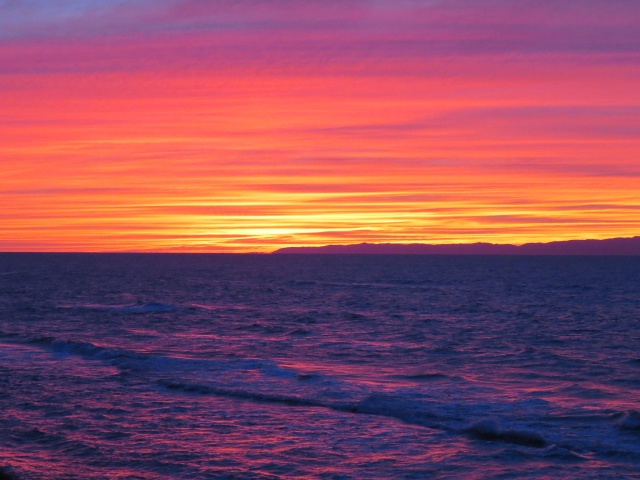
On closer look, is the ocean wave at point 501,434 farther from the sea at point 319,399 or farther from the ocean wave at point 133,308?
the ocean wave at point 133,308

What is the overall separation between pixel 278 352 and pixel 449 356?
6355 mm

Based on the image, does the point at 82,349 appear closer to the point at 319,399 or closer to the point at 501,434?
the point at 319,399

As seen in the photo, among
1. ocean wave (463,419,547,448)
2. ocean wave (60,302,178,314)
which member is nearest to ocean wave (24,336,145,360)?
ocean wave (463,419,547,448)

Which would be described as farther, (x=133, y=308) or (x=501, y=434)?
(x=133, y=308)

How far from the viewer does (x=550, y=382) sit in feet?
72.4

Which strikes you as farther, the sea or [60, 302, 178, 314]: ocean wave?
[60, 302, 178, 314]: ocean wave

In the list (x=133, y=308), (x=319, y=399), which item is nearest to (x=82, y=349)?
(x=319, y=399)

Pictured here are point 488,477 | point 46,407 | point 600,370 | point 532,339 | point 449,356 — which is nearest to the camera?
point 488,477

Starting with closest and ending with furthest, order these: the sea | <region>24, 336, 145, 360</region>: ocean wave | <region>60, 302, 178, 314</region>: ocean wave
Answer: the sea → <region>24, 336, 145, 360</region>: ocean wave → <region>60, 302, 178, 314</region>: ocean wave

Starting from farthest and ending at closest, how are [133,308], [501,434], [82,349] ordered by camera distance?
[133,308], [82,349], [501,434]

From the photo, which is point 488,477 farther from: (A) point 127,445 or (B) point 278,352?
(B) point 278,352

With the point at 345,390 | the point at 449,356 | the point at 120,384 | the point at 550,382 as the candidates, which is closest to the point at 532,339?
the point at 449,356

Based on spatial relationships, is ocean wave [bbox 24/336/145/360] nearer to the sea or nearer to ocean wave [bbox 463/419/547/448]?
the sea

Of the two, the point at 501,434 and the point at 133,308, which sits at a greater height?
the point at 133,308
